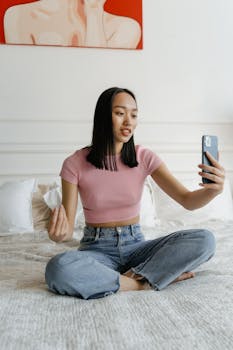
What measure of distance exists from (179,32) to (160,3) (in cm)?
22

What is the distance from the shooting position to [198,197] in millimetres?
1418

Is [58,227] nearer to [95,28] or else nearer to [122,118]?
[122,118]

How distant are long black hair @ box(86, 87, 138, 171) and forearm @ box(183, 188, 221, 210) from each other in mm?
231

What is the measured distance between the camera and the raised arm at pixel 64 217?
125cm

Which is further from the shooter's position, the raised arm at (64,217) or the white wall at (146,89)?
the white wall at (146,89)

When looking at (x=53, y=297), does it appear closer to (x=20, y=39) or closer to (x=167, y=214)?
(x=167, y=214)

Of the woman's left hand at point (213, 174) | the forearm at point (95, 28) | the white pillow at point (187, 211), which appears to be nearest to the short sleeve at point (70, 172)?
the woman's left hand at point (213, 174)

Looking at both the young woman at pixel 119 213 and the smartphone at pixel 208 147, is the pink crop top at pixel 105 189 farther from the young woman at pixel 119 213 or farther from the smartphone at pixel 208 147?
the smartphone at pixel 208 147

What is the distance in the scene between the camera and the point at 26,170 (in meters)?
2.49

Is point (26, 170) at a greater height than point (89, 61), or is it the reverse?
point (89, 61)

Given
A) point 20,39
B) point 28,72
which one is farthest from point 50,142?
point 20,39

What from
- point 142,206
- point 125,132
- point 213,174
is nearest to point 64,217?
point 125,132

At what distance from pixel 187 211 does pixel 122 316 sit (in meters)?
1.38

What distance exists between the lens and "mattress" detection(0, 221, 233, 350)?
31.2 inches
